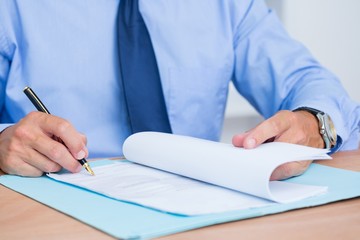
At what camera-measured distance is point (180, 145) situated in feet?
2.91

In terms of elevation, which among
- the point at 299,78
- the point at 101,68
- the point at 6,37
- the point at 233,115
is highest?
the point at 6,37

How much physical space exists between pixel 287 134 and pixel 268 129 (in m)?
0.08

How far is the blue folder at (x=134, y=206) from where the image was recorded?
63 cm

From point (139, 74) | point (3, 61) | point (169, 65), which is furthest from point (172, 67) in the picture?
point (3, 61)

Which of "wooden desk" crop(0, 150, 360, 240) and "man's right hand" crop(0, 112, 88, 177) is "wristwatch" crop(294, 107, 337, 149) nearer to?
"wooden desk" crop(0, 150, 360, 240)

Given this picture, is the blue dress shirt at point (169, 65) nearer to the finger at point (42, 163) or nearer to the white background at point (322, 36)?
the finger at point (42, 163)

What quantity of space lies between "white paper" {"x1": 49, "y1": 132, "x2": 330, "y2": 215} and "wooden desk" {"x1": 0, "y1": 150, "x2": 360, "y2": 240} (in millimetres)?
37

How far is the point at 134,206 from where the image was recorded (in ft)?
2.34

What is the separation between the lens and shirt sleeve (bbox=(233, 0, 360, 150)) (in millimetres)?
1231

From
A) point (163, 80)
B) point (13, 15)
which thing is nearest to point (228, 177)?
point (163, 80)

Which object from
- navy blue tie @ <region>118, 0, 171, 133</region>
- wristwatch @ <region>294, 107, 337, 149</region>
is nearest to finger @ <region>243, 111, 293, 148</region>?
wristwatch @ <region>294, 107, 337, 149</region>

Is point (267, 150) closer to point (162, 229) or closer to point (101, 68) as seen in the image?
point (162, 229)

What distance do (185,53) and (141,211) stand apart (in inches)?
30.1

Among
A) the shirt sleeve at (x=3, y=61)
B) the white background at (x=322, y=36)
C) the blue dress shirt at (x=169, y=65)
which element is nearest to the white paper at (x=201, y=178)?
the blue dress shirt at (x=169, y=65)
